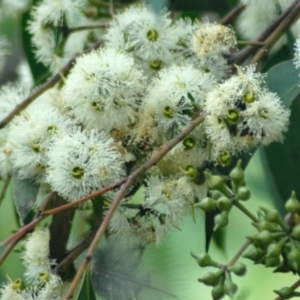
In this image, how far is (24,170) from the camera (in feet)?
2.35

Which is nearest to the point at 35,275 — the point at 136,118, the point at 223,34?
the point at 136,118

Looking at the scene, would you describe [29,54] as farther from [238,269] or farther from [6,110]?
[238,269]

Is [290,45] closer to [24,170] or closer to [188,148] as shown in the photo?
[188,148]

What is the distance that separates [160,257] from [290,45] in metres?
0.30

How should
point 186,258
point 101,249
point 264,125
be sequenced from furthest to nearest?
point 186,258, point 101,249, point 264,125

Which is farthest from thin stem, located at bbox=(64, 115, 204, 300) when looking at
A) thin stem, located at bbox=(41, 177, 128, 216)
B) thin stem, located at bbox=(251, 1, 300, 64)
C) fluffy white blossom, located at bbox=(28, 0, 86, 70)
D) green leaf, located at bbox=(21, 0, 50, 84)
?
green leaf, located at bbox=(21, 0, 50, 84)

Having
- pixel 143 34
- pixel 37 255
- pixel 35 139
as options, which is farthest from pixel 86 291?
pixel 143 34

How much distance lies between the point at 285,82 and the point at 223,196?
0.61ft

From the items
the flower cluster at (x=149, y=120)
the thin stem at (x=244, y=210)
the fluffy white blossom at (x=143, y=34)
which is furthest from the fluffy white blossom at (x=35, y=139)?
the thin stem at (x=244, y=210)

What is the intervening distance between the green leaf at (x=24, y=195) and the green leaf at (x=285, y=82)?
0.89ft

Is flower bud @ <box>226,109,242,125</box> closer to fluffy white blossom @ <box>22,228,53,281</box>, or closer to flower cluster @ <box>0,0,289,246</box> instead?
flower cluster @ <box>0,0,289,246</box>

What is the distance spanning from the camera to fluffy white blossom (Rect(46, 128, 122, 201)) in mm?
655

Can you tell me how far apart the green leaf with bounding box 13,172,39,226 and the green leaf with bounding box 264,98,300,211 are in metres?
0.28

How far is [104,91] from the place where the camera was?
0.67 metres
